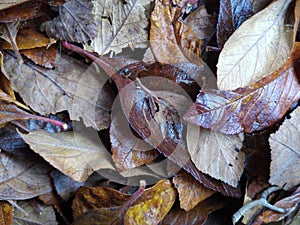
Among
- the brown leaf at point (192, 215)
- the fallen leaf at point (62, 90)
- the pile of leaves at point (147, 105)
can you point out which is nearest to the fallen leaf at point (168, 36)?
the pile of leaves at point (147, 105)

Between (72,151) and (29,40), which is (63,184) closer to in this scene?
(72,151)

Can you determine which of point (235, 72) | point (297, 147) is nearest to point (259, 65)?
point (235, 72)

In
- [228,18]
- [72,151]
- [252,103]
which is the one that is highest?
[228,18]

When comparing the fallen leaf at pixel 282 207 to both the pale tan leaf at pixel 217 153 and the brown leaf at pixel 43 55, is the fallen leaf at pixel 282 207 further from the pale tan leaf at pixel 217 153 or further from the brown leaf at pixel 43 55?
the brown leaf at pixel 43 55

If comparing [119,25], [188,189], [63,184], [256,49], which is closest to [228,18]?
[256,49]

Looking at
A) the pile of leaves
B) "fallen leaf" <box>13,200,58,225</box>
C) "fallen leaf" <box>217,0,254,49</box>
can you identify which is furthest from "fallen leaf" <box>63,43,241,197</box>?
"fallen leaf" <box>13,200,58,225</box>

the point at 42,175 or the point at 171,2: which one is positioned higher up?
the point at 171,2

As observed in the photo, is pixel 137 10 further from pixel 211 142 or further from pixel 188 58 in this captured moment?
pixel 211 142
